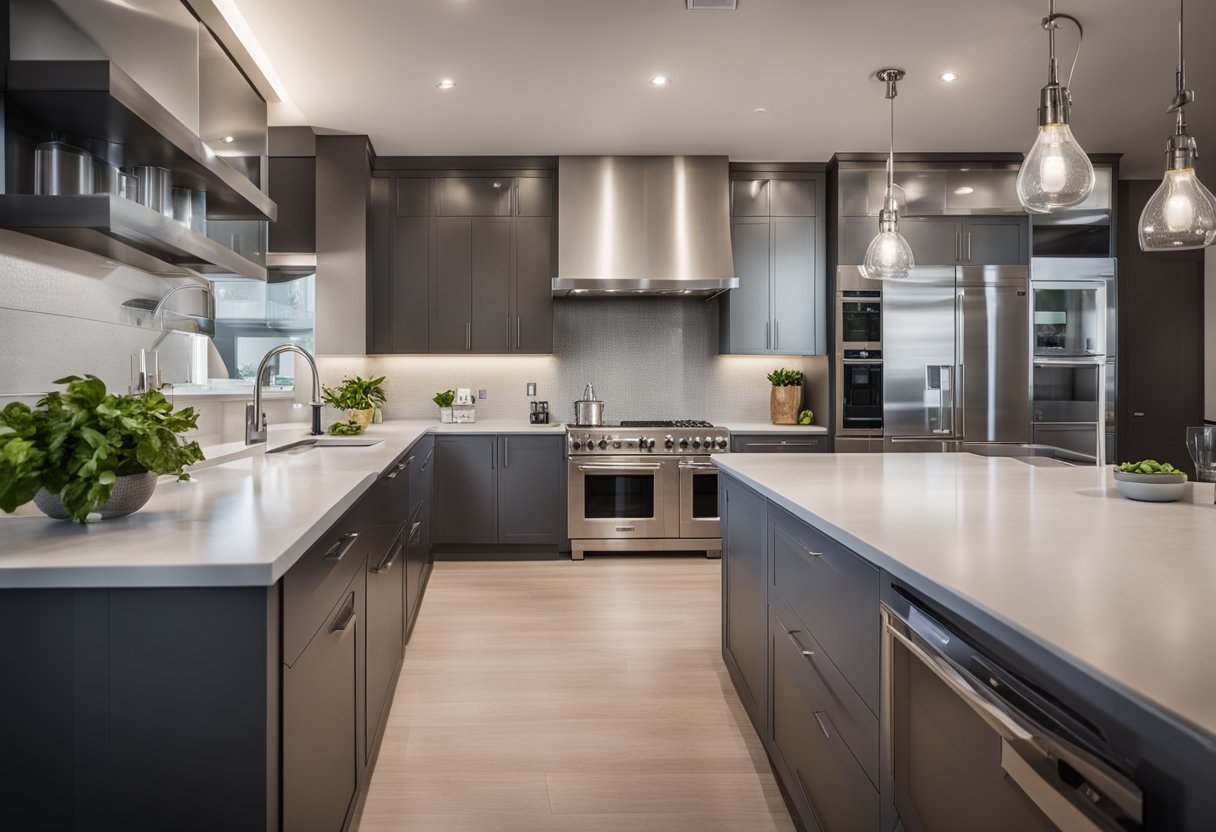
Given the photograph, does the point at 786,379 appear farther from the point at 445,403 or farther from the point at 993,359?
the point at 445,403

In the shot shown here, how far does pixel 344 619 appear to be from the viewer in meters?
1.71

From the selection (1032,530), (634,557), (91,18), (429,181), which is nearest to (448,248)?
(429,181)

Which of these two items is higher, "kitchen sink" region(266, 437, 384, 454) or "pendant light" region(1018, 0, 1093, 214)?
"pendant light" region(1018, 0, 1093, 214)

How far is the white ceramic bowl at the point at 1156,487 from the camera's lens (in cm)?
176

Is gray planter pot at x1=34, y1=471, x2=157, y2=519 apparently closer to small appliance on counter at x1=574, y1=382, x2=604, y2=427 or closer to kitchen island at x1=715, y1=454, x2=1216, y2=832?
kitchen island at x1=715, y1=454, x2=1216, y2=832

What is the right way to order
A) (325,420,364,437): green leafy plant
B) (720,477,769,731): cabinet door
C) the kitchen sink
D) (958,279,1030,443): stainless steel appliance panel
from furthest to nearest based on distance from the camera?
1. (958,279,1030,443): stainless steel appliance panel
2. (325,420,364,437): green leafy plant
3. the kitchen sink
4. (720,477,769,731): cabinet door

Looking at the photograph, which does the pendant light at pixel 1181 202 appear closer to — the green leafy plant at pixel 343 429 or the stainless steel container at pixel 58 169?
the stainless steel container at pixel 58 169

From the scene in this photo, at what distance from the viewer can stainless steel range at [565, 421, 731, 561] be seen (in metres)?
4.63

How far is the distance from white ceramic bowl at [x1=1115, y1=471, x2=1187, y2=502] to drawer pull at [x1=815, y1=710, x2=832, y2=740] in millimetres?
965

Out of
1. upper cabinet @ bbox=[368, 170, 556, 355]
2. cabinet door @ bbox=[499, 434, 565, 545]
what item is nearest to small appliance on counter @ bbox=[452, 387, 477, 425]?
upper cabinet @ bbox=[368, 170, 556, 355]

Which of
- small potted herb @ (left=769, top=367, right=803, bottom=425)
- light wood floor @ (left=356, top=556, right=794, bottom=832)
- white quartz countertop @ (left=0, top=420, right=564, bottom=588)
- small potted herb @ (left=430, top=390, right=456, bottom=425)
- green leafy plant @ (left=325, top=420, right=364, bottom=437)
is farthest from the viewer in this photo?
small potted herb @ (left=769, top=367, right=803, bottom=425)

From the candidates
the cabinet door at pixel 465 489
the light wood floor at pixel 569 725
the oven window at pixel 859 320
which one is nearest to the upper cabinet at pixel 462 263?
the cabinet door at pixel 465 489

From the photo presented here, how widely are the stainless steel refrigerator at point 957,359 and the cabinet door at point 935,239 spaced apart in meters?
0.10

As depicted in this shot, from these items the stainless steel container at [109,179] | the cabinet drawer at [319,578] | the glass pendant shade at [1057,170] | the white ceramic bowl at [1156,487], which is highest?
the stainless steel container at [109,179]
